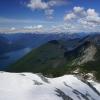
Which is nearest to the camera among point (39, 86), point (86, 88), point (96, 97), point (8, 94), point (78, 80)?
point (8, 94)

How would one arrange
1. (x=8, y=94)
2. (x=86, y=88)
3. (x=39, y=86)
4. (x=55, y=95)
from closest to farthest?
(x=8, y=94) < (x=55, y=95) < (x=39, y=86) < (x=86, y=88)

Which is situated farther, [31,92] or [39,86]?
[39,86]

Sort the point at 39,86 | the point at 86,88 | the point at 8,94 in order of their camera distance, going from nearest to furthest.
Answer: the point at 8,94, the point at 39,86, the point at 86,88

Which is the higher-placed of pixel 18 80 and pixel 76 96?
pixel 18 80

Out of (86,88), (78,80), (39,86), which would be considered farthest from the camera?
(78,80)

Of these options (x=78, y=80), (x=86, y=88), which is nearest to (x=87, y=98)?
(x=86, y=88)

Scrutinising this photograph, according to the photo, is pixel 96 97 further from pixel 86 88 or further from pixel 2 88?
pixel 2 88

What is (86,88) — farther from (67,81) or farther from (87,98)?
(87,98)

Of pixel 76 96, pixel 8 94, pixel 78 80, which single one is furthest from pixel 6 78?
pixel 78 80

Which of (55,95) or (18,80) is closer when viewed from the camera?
(55,95)
